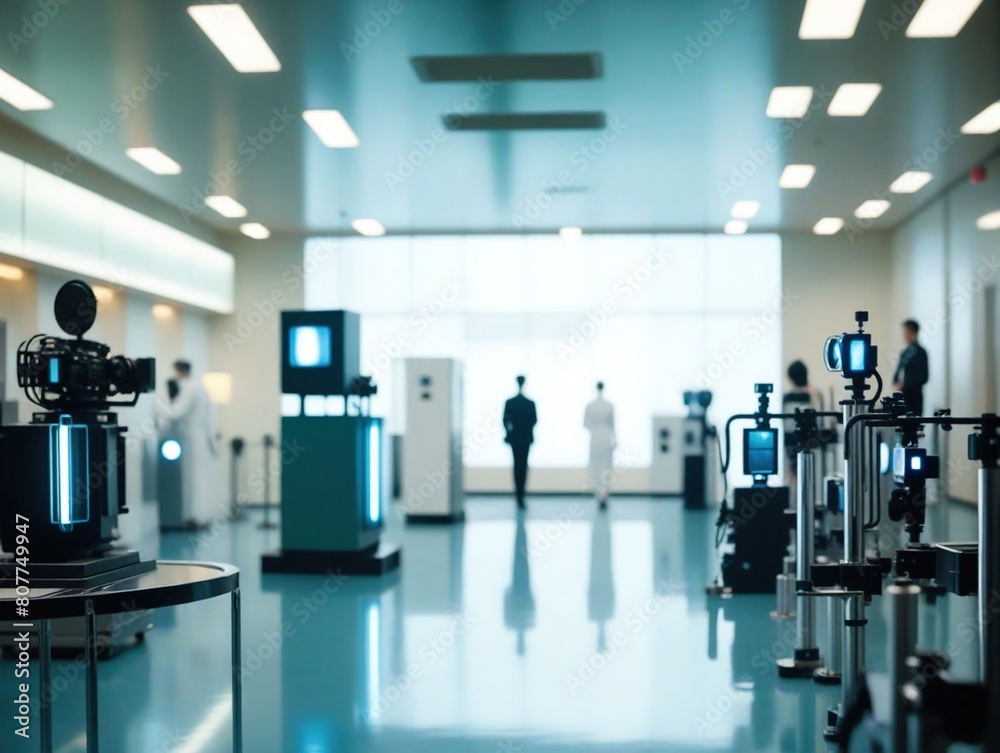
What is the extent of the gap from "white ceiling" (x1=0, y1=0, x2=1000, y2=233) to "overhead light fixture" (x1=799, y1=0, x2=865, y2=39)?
0.09 m

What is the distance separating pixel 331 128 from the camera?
29.2 ft

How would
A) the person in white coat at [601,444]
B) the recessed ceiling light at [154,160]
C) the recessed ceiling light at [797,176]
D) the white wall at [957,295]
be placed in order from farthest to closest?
the person in white coat at [601,444]
the recessed ceiling light at [797,176]
the white wall at [957,295]
the recessed ceiling light at [154,160]

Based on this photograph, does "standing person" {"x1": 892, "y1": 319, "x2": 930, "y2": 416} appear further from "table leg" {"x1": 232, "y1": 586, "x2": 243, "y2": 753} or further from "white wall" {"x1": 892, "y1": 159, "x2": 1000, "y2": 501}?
"table leg" {"x1": 232, "y1": 586, "x2": 243, "y2": 753}

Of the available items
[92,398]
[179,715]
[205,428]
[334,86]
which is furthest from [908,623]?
[205,428]

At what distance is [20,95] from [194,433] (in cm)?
400

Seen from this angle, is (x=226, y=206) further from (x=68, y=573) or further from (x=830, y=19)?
(x=68, y=573)

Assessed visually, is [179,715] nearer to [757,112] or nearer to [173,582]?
[173,582]

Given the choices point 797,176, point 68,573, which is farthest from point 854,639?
point 797,176

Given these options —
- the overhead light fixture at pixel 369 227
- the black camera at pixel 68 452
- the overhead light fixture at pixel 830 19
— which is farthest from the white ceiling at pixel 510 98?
the black camera at pixel 68 452

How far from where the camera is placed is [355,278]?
1505 cm

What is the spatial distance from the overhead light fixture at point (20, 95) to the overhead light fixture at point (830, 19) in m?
5.84

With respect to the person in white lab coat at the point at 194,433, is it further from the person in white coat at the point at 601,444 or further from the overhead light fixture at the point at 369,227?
the person in white coat at the point at 601,444

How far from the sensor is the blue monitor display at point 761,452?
15.8 ft

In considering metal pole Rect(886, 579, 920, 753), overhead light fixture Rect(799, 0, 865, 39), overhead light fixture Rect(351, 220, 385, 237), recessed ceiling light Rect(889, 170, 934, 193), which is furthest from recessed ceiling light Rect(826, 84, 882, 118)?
overhead light fixture Rect(351, 220, 385, 237)
